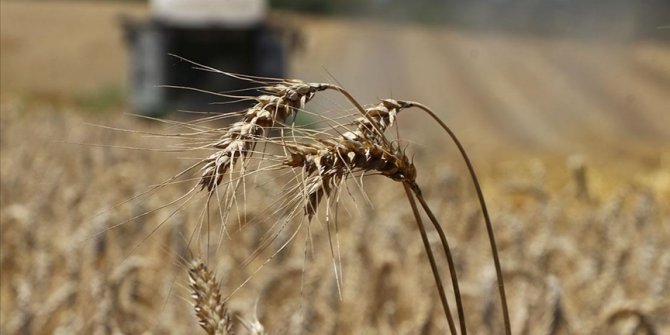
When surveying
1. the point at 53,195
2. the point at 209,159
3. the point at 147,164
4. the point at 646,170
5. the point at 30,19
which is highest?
the point at 209,159

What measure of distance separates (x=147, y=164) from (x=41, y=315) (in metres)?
5.52

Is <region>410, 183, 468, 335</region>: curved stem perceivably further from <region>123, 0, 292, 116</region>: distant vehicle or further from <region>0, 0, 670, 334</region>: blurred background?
<region>123, 0, 292, 116</region>: distant vehicle

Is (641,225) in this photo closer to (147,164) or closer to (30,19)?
(147,164)

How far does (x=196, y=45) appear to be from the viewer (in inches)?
876

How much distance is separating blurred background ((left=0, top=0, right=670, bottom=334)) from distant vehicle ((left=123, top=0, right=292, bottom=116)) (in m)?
0.04

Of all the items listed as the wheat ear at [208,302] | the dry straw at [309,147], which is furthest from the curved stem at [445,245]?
the wheat ear at [208,302]

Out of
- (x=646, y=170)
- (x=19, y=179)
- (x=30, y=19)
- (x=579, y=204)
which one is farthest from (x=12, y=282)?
(x=30, y=19)

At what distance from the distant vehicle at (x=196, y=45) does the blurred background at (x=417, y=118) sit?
4cm

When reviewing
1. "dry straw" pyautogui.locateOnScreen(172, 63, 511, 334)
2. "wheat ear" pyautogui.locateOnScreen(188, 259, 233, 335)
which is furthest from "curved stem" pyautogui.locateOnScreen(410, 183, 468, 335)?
"wheat ear" pyautogui.locateOnScreen(188, 259, 233, 335)

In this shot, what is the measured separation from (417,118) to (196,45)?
5.39 meters

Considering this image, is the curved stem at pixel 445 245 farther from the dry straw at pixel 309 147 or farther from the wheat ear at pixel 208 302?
the wheat ear at pixel 208 302

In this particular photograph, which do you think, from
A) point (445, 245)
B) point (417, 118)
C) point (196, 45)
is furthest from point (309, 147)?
point (417, 118)

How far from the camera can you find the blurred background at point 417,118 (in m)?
4.12

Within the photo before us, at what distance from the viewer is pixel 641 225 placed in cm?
567
